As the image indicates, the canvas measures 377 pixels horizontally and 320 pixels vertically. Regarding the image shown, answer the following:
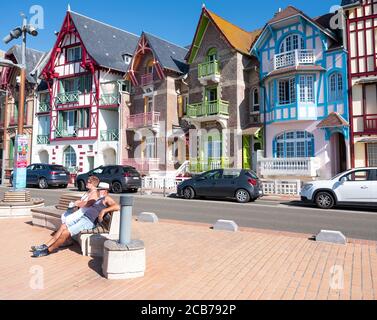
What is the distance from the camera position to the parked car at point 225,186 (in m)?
15.4

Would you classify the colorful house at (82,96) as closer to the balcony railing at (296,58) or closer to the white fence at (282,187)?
the balcony railing at (296,58)

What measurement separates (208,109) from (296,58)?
6788mm

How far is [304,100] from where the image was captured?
21000 millimetres

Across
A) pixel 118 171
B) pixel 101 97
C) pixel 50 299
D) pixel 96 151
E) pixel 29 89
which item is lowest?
pixel 50 299

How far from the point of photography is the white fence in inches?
713

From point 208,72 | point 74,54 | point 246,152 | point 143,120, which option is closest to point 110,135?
point 143,120

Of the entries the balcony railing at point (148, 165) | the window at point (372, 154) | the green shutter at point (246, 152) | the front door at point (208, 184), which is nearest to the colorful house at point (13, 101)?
the balcony railing at point (148, 165)

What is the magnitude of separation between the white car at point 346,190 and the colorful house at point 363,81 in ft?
23.0

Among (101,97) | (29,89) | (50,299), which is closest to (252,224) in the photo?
(50,299)

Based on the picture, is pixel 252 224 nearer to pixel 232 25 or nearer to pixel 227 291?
pixel 227 291

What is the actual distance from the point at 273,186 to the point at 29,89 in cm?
2870

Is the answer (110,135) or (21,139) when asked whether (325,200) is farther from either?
(110,135)

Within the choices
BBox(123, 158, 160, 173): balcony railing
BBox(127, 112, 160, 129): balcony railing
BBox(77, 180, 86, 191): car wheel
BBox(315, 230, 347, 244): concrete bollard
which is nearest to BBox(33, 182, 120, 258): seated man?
BBox(315, 230, 347, 244): concrete bollard

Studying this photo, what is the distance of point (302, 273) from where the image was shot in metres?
5.03
